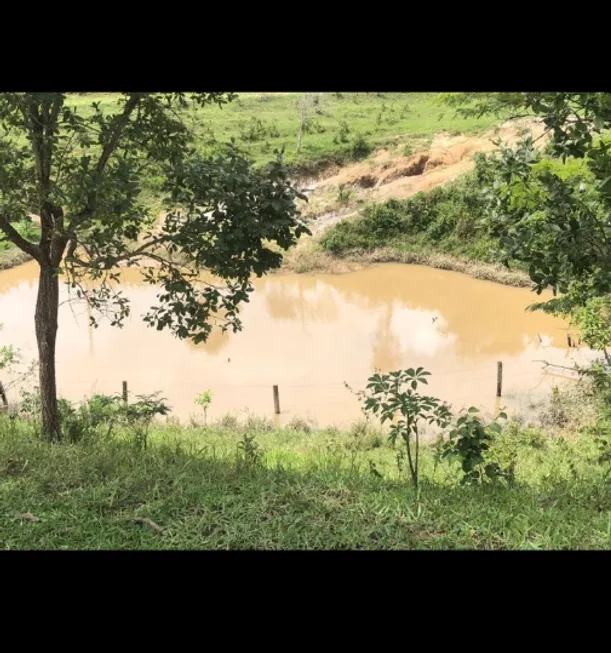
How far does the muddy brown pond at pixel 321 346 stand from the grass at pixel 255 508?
667 centimetres

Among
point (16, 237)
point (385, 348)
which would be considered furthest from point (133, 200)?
point (385, 348)

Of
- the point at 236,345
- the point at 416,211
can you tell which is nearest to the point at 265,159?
the point at 416,211

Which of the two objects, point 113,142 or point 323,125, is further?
point 323,125

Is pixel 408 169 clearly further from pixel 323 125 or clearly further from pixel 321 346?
pixel 321 346

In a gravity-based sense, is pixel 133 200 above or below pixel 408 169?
below

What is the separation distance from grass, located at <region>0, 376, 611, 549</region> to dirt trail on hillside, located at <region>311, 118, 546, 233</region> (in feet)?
64.2

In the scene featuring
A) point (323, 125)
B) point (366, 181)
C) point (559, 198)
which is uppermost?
point (323, 125)

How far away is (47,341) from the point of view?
15.9 ft

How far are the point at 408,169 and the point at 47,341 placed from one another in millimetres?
20686

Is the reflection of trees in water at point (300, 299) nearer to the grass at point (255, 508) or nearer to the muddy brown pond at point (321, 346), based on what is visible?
the muddy brown pond at point (321, 346)

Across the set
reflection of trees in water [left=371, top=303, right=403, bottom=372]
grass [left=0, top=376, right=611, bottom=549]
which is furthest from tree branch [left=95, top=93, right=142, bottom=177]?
reflection of trees in water [left=371, top=303, right=403, bottom=372]

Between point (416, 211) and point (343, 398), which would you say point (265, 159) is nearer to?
point (416, 211)

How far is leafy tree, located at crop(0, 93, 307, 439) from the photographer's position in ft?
13.3
